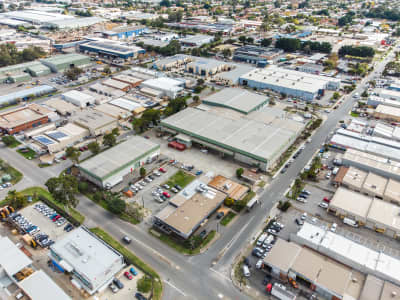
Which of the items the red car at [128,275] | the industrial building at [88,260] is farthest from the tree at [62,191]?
the red car at [128,275]

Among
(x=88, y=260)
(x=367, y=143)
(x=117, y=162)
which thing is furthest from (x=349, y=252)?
(x=117, y=162)

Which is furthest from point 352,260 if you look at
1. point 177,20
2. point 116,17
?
point 116,17

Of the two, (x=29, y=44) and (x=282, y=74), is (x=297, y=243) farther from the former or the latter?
(x=29, y=44)

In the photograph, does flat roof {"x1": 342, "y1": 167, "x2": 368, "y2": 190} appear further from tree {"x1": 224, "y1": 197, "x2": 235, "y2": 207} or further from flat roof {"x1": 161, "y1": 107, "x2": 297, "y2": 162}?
tree {"x1": 224, "y1": 197, "x2": 235, "y2": 207}

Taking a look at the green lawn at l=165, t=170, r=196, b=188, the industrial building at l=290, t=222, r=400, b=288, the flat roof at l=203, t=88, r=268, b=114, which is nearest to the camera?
the industrial building at l=290, t=222, r=400, b=288

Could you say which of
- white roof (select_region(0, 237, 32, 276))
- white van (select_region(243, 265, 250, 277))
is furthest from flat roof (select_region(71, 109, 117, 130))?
white van (select_region(243, 265, 250, 277))

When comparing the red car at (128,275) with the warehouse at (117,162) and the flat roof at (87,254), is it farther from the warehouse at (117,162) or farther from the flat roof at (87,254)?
the warehouse at (117,162)
